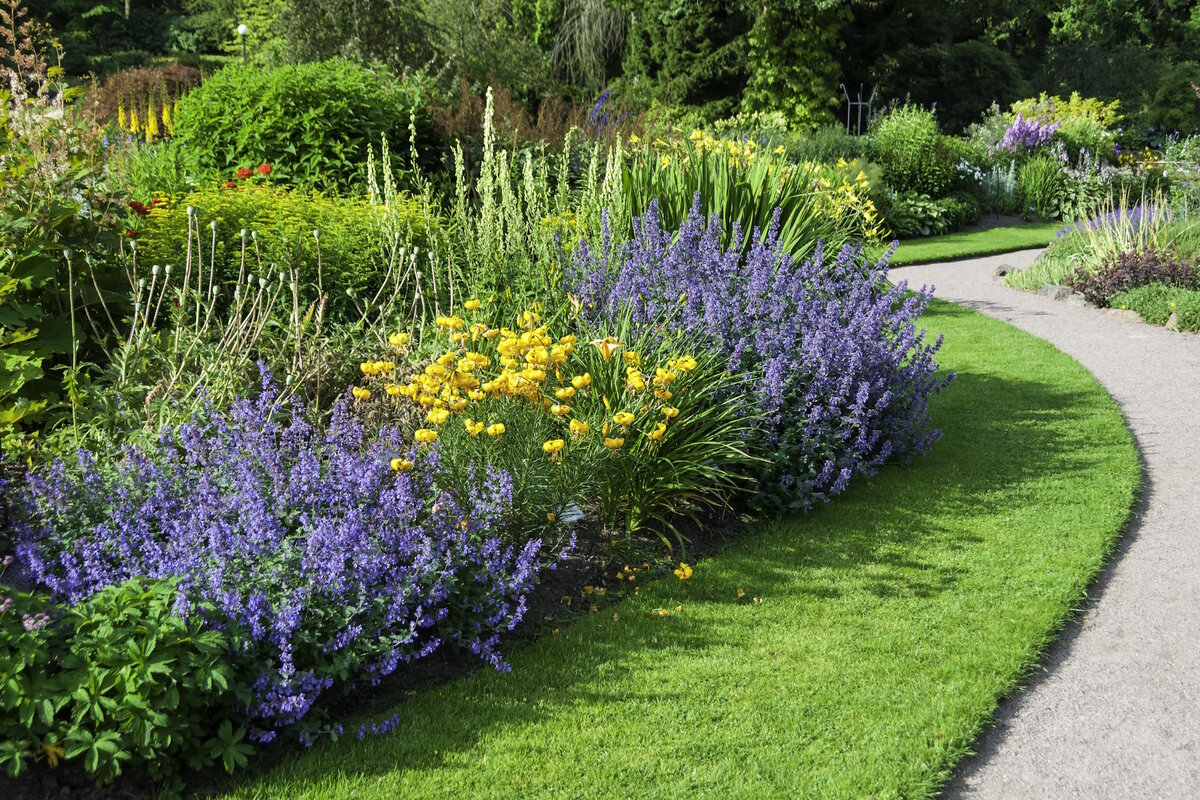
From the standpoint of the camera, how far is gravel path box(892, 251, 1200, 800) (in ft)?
9.64

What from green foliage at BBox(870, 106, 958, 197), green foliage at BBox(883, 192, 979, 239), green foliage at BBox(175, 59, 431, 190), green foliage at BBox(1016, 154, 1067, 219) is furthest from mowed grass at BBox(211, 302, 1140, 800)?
green foliage at BBox(1016, 154, 1067, 219)

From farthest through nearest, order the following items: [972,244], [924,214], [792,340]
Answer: [924,214] < [972,244] < [792,340]

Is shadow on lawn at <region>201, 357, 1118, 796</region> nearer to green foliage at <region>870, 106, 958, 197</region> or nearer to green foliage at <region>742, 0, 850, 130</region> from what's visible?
green foliage at <region>870, 106, 958, 197</region>

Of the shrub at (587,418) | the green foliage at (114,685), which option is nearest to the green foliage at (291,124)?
the shrub at (587,418)

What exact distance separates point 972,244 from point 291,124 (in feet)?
31.9

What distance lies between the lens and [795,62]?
76.7ft

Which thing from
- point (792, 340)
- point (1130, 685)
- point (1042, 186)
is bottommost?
point (1130, 685)

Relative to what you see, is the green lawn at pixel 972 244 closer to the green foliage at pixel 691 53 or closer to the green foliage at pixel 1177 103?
the green foliage at pixel 691 53

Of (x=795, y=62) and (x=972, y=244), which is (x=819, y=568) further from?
(x=795, y=62)

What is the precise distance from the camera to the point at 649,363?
15.0ft

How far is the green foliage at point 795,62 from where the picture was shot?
2311cm

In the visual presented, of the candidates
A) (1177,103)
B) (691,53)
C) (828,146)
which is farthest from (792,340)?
(1177,103)

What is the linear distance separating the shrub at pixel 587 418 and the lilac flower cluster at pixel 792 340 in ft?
0.60

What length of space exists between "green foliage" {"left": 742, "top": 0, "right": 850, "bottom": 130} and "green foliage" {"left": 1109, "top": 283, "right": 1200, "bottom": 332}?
14.7m
